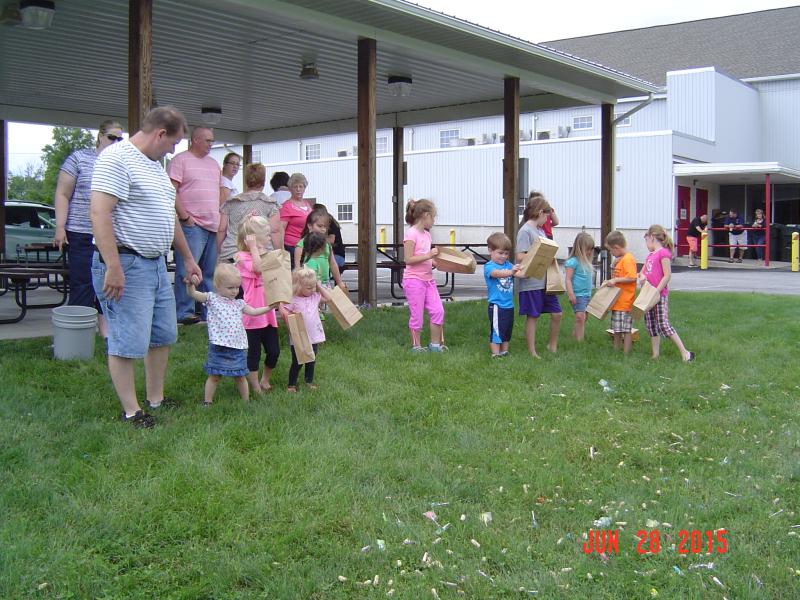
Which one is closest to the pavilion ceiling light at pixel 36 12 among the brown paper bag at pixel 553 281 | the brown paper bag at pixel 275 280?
the brown paper bag at pixel 275 280

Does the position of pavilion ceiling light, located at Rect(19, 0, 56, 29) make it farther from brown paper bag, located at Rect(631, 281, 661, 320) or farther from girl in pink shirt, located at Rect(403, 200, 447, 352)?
brown paper bag, located at Rect(631, 281, 661, 320)

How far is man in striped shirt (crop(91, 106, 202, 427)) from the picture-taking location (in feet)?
15.3

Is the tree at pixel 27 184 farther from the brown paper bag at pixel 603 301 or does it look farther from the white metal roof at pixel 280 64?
the brown paper bag at pixel 603 301

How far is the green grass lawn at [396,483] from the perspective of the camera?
3.32 m

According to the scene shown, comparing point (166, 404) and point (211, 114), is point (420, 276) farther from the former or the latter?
point (211, 114)

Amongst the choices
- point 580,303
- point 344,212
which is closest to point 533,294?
point 580,303

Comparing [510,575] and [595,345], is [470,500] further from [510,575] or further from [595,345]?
[595,345]

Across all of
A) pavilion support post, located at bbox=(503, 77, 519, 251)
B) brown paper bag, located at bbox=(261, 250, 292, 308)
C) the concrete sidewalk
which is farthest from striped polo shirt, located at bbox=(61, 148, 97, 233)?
pavilion support post, located at bbox=(503, 77, 519, 251)

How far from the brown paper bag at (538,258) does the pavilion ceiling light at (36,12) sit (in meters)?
5.55

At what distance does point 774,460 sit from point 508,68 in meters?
8.67

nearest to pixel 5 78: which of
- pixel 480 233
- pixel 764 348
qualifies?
pixel 764 348

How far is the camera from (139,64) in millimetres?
7797

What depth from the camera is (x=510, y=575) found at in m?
3.37

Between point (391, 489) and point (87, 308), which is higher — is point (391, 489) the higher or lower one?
the lower one
